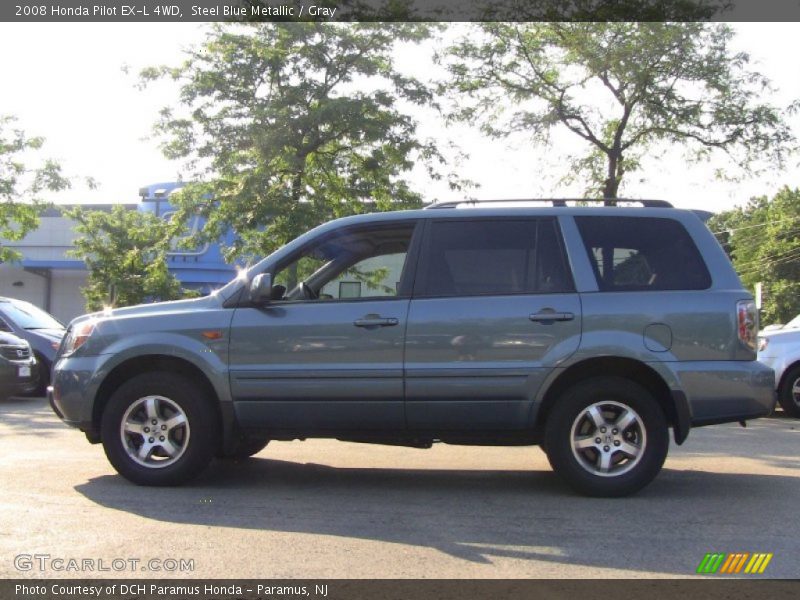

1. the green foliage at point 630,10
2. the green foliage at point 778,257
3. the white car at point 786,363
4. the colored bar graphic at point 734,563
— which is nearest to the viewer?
the colored bar graphic at point 734,563

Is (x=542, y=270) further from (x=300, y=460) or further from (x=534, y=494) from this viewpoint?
(x=300, y=460)

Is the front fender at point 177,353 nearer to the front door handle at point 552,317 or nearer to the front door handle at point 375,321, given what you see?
the front door handle at point 375,321

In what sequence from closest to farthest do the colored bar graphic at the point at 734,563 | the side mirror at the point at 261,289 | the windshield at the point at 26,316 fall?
the colored bar graphic at the point at 734,563 → the side mirror at the point at 261,289 → the windshield at the point at 26,316

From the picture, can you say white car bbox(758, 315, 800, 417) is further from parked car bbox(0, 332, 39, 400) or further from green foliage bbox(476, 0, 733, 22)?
parked car bbox(0, 332, 39, 400)

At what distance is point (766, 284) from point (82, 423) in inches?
2455

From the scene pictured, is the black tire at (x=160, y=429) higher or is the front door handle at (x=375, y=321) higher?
the front door handle at (x=375, y=321)

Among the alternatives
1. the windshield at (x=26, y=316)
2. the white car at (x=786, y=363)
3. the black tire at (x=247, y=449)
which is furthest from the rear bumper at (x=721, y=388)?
the windshield at (x=26, y=316)

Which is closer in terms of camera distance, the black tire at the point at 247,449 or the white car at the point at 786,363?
the black tire at the point at 247,449

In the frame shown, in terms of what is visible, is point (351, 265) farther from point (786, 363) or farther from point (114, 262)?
point (114, 262)

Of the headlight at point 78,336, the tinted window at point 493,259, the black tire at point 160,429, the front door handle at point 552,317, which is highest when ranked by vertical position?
the tinted window at point 493,259

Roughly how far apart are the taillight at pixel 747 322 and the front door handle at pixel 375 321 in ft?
7.47

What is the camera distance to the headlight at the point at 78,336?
6520 mm

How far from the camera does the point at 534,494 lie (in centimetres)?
622

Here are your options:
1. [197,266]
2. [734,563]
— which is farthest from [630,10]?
[197,266]
